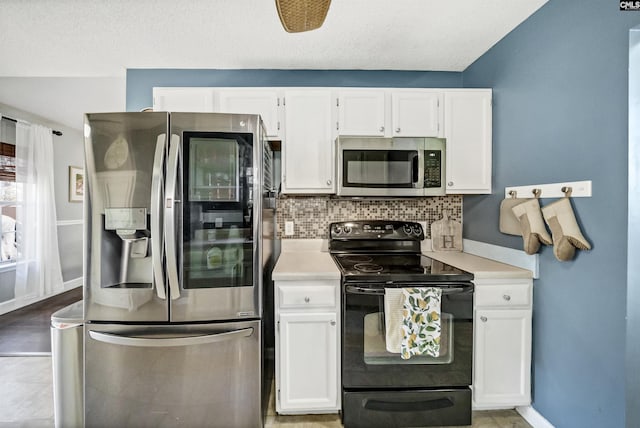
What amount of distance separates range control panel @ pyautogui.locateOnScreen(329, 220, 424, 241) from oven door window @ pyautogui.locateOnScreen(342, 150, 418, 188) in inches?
16.7

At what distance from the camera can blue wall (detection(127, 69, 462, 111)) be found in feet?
8.20

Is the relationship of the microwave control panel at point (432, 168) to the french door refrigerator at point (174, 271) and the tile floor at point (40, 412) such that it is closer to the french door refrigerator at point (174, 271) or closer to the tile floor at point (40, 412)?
the french door refrigerator at point (174, 271)

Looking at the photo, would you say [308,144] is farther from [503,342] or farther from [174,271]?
[503,342]

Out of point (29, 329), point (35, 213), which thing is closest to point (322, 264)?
point (29, 329)

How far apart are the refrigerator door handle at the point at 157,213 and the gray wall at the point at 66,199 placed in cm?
411

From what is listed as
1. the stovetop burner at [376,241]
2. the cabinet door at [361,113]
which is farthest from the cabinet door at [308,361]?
the cabinet door at [361,113]

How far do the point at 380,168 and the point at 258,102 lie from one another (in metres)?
0.98

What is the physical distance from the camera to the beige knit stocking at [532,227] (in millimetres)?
1703

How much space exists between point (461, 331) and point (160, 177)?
6.00 ft

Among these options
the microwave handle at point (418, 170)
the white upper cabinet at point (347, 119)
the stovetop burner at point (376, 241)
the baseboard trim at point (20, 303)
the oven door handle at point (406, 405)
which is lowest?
the baseboard trim at point (20, 303)

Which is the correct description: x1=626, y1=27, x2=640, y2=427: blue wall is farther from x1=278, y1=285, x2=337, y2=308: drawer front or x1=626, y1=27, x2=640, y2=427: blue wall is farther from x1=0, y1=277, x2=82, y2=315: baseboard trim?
x1=0, y1=277, x2=82, y2=315: baseboard trim

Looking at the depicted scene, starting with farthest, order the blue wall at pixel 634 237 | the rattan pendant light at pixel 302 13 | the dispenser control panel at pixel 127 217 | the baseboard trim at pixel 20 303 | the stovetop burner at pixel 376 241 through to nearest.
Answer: the baseboard trim at pixel 20 303 → the stovetop burner at pixel 376 241 → the dispenser control panel at pixel 127 217 → the blue wall at pixel 634 237 → the rattan pendant light at pixel 302 13

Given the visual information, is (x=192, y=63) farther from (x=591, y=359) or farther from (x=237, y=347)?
(x=591, y=359)

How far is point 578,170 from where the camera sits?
5.04 feet
